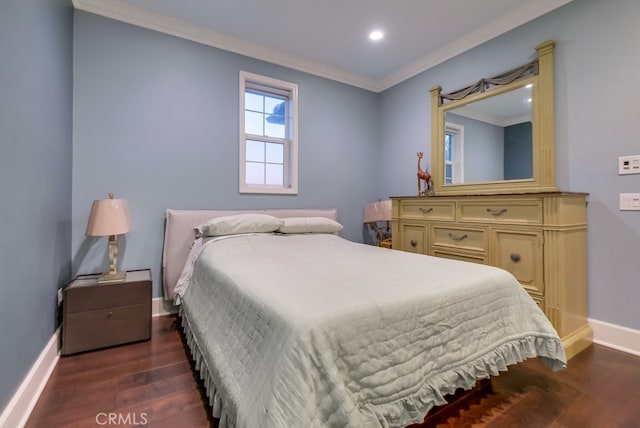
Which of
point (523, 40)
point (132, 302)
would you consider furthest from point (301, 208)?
point (523, 40)

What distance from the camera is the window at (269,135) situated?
314 centimetres

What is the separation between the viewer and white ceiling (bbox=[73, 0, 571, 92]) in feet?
7.88

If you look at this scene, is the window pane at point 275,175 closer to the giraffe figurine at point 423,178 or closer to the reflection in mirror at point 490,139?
the giraffe figurine at point 423,178

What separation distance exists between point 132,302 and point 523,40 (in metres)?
3.70

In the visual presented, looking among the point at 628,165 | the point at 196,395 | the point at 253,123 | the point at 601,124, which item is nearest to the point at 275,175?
the point at 253,123

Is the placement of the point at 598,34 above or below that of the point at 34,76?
above

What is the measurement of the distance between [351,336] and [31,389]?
5.22ft

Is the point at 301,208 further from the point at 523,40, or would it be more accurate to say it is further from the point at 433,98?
the point at 523,40

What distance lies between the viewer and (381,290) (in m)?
1.16

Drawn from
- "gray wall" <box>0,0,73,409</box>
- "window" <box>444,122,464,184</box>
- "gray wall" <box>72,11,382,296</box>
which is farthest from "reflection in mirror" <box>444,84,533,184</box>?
"gray wall" <box>0,0,73,409</box>

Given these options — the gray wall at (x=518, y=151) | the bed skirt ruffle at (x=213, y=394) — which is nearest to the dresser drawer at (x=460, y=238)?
the gray wall at (x=518, y=151)

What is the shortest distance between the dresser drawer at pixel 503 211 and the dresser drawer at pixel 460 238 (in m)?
0.10

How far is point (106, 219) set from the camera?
2020mm

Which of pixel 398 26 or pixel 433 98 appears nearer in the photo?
pixel 398 26
